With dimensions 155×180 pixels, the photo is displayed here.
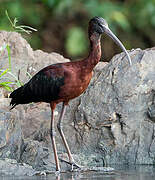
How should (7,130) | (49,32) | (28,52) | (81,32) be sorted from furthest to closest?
(49,32) → (81,32) → (28,52) → (7,130)

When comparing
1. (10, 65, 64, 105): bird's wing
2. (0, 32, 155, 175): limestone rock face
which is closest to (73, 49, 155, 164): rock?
(0, 32, 155, 175): limestone rock face

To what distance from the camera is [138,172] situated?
8.20 m

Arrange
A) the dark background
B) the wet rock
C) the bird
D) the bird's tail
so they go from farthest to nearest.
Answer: the dark background, the bird's tail, the bird, the wet rock

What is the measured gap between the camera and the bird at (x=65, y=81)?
857 centimetres

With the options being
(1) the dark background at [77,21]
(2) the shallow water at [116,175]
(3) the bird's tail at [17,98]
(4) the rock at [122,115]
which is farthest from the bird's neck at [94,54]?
(1) the dark background at [77,21]

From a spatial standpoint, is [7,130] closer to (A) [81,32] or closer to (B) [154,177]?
(B) [154,177]

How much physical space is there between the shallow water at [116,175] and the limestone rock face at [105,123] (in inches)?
17.4

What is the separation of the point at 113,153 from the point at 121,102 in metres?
0.75

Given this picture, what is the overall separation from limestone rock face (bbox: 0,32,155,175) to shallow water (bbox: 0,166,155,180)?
0.44m

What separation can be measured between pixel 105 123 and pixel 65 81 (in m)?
0.97

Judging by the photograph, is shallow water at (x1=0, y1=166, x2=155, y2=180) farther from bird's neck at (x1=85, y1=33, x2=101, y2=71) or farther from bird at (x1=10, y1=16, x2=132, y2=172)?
bird's neck at (x1=85, y1=33, x2=101, y2=71)

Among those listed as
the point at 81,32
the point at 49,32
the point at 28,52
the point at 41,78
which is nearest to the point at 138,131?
the point at 41,78

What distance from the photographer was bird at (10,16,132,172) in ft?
28.1

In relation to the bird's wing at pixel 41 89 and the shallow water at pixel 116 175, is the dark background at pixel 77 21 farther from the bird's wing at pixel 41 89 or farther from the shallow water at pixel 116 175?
the shallow water at pixel 116 175
